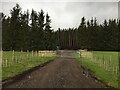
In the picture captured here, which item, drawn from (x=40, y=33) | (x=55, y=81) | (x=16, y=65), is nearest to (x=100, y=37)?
(x=40, y=33)

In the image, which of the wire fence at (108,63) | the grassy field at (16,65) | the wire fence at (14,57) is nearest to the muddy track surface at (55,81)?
the grassy field at (16,65)

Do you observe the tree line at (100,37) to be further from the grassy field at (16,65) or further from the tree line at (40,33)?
the grassy field at (16,65)

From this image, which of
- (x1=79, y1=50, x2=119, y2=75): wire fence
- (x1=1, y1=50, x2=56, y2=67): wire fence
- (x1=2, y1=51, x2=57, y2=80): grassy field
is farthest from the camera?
(x1=1, y1=50, x2=56, y2=67): wire fence

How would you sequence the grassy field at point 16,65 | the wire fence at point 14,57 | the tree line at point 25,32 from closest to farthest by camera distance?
the grassy field at point 16,65
the wire fence at point 14,57
the tree line at point 25,32

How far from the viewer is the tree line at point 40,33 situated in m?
82.1

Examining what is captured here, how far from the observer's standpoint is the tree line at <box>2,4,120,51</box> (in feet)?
269

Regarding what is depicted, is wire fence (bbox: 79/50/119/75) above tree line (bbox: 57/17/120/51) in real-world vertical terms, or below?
below

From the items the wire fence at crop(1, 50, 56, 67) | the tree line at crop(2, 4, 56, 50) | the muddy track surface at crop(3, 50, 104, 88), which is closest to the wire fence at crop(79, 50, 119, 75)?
the muddy track surface at crop(3, 50, 104, 88)

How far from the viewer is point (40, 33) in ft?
319

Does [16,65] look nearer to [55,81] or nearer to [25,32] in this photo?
[55,81]

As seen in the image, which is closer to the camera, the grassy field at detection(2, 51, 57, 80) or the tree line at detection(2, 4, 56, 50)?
the grassy field at detection(2, 51, 57, 80)

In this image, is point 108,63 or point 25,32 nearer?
point 108,63

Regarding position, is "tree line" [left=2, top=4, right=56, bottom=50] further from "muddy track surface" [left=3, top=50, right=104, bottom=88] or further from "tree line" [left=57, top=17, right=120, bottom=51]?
"muddy track surface" [left=3, top=50, right=104, bottom=88]

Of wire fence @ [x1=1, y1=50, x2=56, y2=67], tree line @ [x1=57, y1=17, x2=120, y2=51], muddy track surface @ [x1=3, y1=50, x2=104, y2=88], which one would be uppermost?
tree line @ [x1=57, y1=17, x2=120, y2=51]
